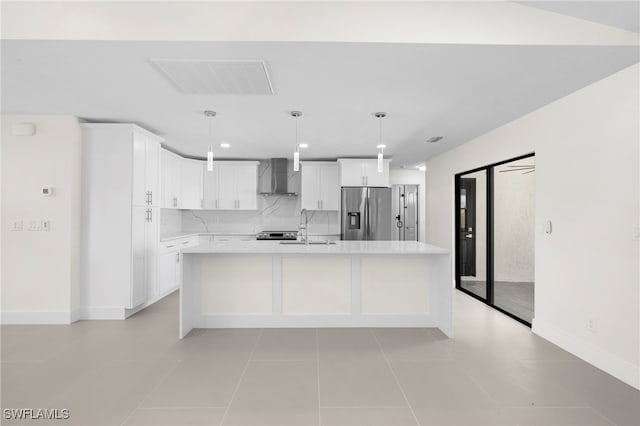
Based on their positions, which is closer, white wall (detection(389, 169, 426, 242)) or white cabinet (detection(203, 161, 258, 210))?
white cabinet (detection(203, 161, 258, 210))

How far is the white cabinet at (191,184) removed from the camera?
6055 mm

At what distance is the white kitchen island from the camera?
12.0 feet

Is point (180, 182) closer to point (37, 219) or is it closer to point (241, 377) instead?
point (37, 219)

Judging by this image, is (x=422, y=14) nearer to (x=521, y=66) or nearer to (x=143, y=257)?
(x=521, y=66)

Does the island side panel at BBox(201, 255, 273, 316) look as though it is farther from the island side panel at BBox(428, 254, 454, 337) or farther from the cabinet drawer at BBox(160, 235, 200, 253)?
the island side panel at BBox(428, 254, 454, 337)

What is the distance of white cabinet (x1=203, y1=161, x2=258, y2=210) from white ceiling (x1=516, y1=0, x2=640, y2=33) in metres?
5.14

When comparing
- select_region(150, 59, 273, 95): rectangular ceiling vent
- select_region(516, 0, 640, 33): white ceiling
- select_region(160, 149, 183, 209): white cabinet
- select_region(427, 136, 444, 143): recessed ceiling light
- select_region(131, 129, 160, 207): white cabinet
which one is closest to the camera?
select_region(516, 0, 640, 33): white ceiling

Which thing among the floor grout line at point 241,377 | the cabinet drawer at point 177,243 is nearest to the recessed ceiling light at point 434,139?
the floor grout line at point 241,377

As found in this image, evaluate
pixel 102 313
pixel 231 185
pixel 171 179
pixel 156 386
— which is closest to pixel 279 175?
pixel 231 185

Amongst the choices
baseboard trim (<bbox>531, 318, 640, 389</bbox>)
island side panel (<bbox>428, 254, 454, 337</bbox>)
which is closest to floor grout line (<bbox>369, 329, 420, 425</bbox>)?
island side panel (<bbox>428, 254, 454, 337</bbox>)

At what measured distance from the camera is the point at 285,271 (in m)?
3.69

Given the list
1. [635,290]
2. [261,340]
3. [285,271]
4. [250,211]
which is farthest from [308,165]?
[635,290]

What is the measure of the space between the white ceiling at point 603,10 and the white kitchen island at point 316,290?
2349 mm

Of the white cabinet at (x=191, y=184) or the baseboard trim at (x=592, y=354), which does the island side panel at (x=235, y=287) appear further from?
the baseboard trim at (x=592, y=354)
